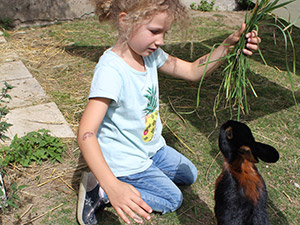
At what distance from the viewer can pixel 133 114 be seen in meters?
2.43

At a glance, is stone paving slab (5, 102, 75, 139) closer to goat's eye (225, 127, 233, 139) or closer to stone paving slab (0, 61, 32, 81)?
stone paving slab (0, 61, 32, 81)

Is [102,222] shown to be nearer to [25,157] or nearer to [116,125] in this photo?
[116,125]

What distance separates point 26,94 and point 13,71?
72cm

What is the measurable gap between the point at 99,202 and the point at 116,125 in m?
0.62

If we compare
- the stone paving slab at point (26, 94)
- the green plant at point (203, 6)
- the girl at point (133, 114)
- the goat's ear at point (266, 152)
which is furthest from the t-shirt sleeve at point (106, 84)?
the green plant at point (203, 6)

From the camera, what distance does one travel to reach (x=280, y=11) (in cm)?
365

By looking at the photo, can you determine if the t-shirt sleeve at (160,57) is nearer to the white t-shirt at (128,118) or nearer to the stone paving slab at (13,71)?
the white t-shirt at (128,118)

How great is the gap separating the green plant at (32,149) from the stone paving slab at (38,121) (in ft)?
0.83

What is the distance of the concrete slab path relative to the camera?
337cm

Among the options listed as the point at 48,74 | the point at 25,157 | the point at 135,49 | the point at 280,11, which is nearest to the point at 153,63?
the point at 135,49

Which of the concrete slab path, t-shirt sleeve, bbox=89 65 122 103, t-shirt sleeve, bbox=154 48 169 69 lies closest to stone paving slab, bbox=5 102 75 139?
the concrete slab path

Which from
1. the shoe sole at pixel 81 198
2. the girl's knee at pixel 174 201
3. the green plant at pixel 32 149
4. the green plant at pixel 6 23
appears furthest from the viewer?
the green plant at pixel 6 23

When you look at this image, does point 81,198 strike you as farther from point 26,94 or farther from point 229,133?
point 26,94

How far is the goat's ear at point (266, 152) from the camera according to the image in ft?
6.18
